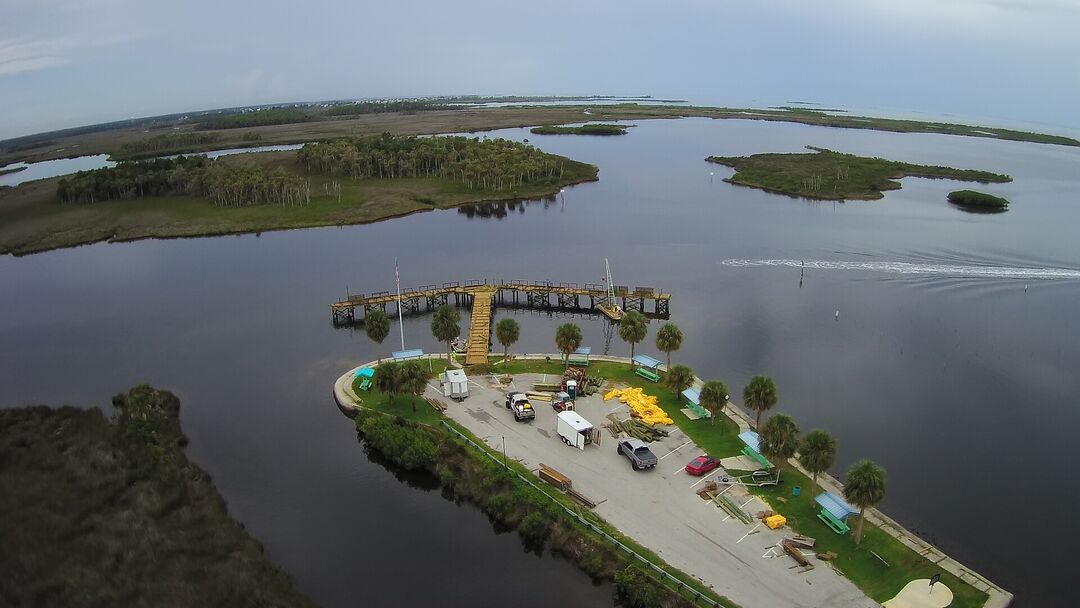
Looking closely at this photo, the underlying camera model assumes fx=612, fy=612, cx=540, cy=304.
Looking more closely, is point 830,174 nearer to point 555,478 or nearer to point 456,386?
point 456,386

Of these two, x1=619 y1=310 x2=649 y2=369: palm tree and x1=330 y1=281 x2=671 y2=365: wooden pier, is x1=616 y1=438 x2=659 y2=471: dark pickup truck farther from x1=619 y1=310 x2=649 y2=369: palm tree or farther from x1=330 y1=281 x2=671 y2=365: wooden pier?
x1=330 y1=281 x2=671 y2=365: wooden pier

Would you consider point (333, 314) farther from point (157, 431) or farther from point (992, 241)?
point (992, 241)

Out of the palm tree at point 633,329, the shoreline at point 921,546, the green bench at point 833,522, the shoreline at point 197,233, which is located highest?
the shoreline at point 197,233

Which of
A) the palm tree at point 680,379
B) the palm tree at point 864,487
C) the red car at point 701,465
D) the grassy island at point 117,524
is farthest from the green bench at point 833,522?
the grassy island at point 117,524

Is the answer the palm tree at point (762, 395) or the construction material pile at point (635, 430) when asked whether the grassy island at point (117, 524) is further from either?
the palm tree at point (762, 395)

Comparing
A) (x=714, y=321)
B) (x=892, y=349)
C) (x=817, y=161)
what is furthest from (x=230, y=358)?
(x=817, y=161)

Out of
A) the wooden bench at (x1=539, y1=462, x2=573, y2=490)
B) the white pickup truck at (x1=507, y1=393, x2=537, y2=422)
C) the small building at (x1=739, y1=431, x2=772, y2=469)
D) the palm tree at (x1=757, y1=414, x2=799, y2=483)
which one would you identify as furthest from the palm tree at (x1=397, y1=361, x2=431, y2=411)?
the palm tree at (x1=757, y1=414, x2=799, y2=483)
